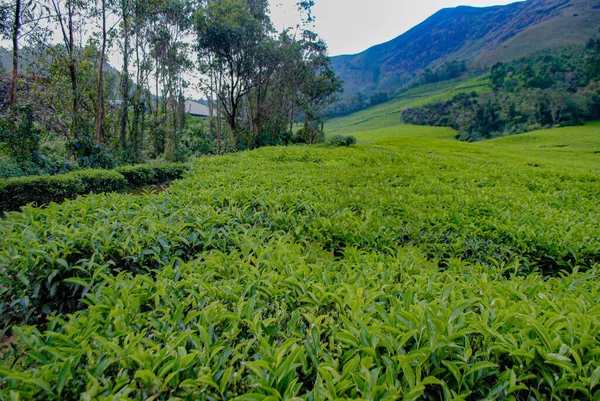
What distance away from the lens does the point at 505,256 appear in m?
2.93

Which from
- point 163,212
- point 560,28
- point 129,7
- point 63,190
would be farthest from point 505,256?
point 560,28

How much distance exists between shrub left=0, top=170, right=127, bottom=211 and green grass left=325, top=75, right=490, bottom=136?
5489 centimetres

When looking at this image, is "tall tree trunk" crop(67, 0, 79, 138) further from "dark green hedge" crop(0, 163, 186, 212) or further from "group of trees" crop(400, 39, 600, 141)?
"group of trees" crop(400, 39, 600, 141)

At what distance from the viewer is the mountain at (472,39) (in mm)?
85750

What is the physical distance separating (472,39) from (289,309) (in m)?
179

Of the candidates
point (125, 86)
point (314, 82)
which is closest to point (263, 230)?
point (125, 86)

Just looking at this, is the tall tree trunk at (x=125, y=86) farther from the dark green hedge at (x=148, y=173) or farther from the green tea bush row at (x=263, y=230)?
the green tea bush row at (x=263, y=230)

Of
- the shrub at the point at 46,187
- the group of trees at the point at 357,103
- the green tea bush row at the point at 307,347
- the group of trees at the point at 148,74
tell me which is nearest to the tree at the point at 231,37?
the group of trees at the point at 148,74

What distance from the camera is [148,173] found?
974cm

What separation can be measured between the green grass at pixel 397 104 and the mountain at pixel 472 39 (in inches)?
734

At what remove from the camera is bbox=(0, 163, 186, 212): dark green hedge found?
20.3 feet

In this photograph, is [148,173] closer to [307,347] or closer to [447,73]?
[307,347]

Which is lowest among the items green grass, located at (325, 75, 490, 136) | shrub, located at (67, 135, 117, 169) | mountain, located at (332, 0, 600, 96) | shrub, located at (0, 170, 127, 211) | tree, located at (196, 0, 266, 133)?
shrub, located at (0, 170, 127, 211)

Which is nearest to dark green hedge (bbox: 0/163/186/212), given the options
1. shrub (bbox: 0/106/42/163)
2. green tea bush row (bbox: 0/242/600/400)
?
shrub (bbox: 0/106/42/163)
